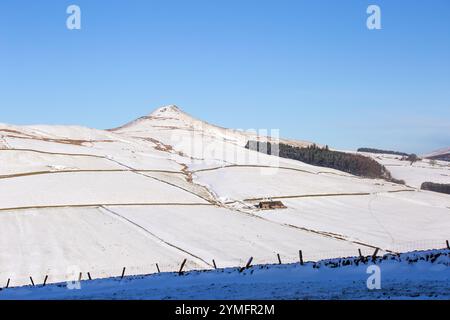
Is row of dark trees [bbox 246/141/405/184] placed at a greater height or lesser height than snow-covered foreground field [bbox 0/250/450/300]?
lesser

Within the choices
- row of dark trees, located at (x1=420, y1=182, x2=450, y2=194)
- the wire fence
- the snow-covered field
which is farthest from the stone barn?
row of dark trees, located at (x1=420, y1=182, x2=450, y2=194)

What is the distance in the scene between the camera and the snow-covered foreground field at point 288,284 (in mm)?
17438

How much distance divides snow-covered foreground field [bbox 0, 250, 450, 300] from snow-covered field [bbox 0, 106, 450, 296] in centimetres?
1481

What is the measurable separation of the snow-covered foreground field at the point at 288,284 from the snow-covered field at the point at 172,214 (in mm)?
14806

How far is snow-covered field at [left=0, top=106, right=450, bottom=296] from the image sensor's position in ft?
147

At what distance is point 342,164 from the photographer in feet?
580

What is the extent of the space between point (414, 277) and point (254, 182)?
7669cm

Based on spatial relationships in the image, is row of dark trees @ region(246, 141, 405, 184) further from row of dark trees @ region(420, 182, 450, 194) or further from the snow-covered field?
the snow-covered field

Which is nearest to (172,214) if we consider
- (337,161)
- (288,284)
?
(288,284)

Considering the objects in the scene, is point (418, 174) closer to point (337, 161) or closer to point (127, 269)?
point (337, 161)

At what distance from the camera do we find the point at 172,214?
212 feet
